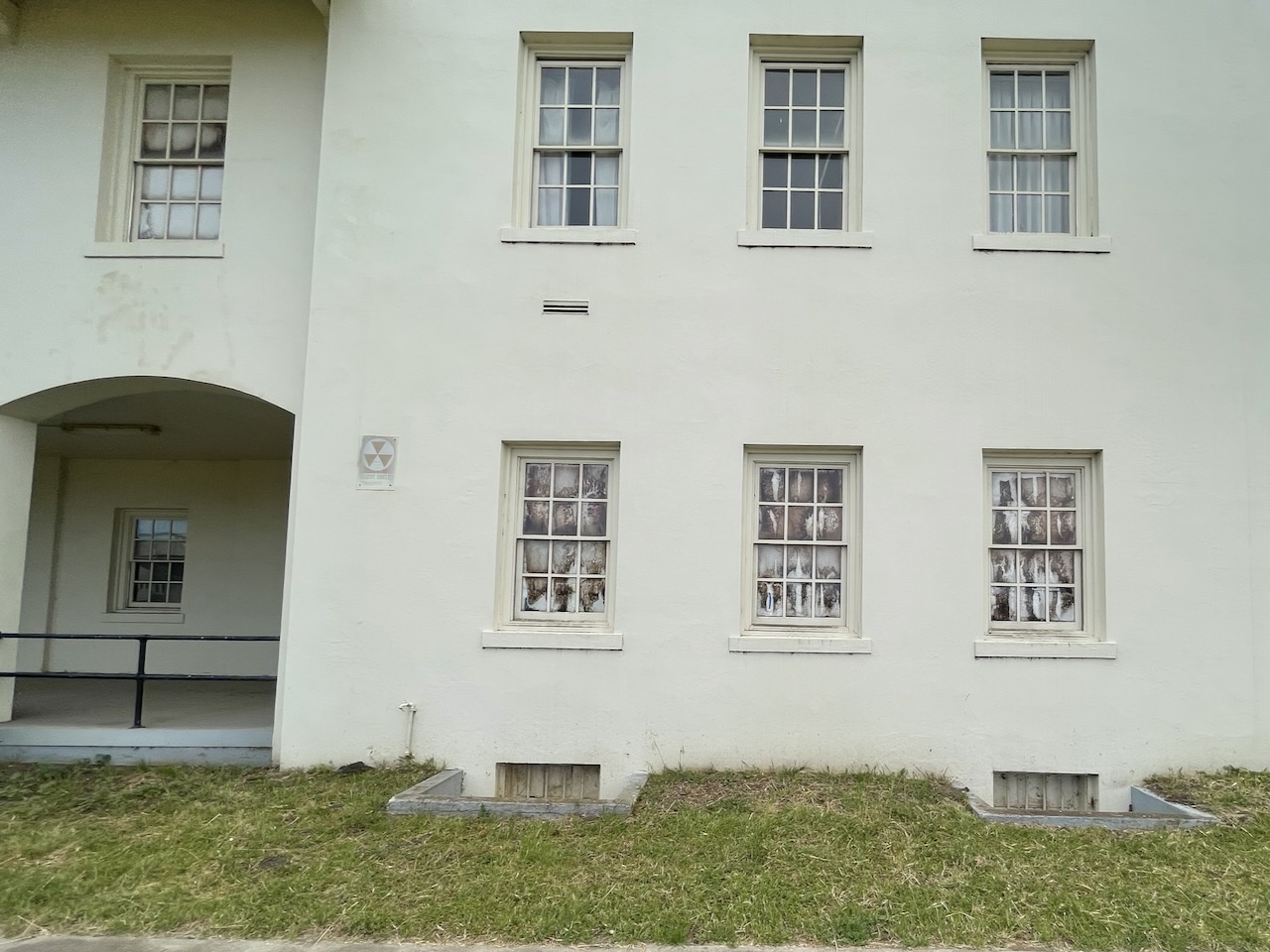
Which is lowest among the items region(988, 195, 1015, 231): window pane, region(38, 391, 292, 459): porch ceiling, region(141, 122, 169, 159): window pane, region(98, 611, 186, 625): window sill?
region(98, 611, 186, 625): window sill

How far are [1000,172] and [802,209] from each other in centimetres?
183

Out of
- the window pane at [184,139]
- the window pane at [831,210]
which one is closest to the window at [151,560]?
the window pane at [184,139]

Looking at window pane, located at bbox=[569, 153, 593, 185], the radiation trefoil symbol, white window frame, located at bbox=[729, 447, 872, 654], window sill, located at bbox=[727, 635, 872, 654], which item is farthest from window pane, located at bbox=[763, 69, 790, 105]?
window sill, located at bbox=[727, 635, 872, 654]

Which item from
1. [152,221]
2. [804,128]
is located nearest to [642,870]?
[804,128]

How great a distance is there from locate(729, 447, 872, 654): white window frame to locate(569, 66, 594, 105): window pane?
3586mm

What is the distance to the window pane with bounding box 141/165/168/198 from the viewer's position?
8297 mm

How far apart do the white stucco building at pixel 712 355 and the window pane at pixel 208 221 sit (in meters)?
0.12

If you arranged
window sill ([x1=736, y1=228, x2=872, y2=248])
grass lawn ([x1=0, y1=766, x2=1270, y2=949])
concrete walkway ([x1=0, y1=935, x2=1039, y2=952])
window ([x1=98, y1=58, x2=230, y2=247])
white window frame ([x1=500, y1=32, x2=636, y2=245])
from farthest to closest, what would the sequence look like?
1. window ([x1=98, y1=58, x2=230, y2=247])
2. white window frame ([x1=500, y1=32, x2=636, y2=245])
3. window sill ([x1=736, y1=228, x2=872, y2=248])
4. grass lawn ([x1=0, y1=766, x2=1270, y2=949])
5. concrete walkway ([x1=0, y1=935, x2=1039, y2=952])

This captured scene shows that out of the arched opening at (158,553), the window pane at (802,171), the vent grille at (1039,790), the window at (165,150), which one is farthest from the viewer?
the arched opening at (158,553)

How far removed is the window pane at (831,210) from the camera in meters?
7.91

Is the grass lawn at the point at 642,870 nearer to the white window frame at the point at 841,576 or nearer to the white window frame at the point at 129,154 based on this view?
the white window frame at the point at 841,576

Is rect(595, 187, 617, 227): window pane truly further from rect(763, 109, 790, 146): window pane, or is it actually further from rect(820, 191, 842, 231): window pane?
rect(820, 191, 842, 231): window pane

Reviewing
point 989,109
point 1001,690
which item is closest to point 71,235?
point 989,109

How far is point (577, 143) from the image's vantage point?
316 inches
